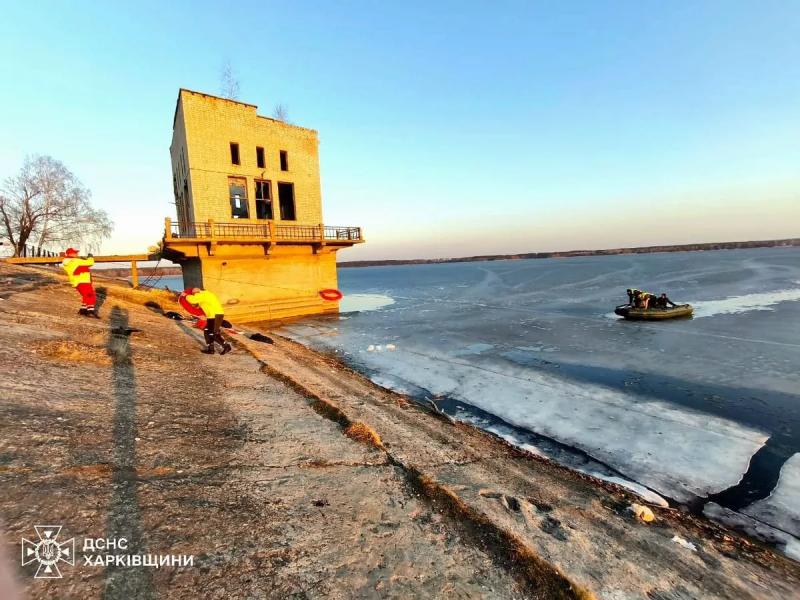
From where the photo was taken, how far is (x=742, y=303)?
26.2m

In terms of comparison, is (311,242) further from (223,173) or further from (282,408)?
(282,408)

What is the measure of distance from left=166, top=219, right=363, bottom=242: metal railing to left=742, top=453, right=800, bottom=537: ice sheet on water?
20850mm

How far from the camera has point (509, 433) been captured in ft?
23.8

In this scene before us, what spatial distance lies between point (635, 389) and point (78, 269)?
1584 cm

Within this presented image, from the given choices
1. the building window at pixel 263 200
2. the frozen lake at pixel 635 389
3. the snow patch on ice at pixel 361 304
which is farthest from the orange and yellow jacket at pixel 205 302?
the snow patch on ice at pixel 361 304

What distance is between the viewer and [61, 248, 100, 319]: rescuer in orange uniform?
10.0 meters

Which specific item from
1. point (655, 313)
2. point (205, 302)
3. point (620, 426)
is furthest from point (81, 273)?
point (655, 313)

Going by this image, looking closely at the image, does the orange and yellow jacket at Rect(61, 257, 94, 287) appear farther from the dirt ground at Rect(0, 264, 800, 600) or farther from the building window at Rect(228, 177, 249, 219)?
the building window at Rect(228, 177, 249, 219)

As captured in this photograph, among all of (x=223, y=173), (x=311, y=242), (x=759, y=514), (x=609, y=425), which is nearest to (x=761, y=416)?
(x=609, y=425)

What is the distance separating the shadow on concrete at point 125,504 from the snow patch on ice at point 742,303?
27260 mm

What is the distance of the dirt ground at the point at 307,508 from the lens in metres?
2.81

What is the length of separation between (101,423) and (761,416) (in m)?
12.5

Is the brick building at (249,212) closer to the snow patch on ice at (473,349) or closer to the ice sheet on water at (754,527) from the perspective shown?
the snow patch on ice at (473,349)

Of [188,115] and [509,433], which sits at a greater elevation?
[188,115]
